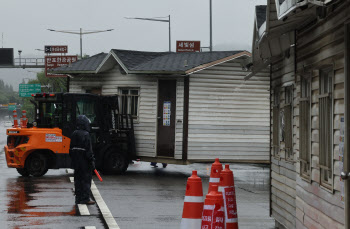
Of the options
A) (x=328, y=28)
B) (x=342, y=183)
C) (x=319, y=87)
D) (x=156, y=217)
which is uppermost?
(x=328, y=28)

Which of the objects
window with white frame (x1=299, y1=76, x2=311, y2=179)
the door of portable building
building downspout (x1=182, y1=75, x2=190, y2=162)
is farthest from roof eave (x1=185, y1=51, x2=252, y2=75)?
window with white frame (x1=299, y1=76, x2=311, y2=179)

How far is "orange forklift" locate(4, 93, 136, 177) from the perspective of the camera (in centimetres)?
2283

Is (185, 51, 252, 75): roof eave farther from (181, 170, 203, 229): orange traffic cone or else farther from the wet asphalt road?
(181, 170, 203, 229): orange traffic cone

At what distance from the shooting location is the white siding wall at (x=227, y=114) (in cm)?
2470

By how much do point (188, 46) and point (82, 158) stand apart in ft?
169

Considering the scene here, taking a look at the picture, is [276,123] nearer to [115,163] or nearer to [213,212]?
[213,212]

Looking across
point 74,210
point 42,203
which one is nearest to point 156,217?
point 74,210

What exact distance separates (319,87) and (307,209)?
1545 millimetres

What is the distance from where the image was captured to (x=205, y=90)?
2470 centimetres

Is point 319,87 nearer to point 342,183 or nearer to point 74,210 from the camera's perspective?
point 342,183

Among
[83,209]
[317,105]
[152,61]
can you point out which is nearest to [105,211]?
[83,209]

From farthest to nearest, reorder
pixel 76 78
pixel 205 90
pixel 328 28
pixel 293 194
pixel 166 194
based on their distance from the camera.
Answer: pixel 76 78 < pixel 205 90 < pixel 166 194 < pixel 293 194 < pixel 328 28

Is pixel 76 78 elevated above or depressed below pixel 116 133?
above

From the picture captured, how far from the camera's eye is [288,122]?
38.2 feet
